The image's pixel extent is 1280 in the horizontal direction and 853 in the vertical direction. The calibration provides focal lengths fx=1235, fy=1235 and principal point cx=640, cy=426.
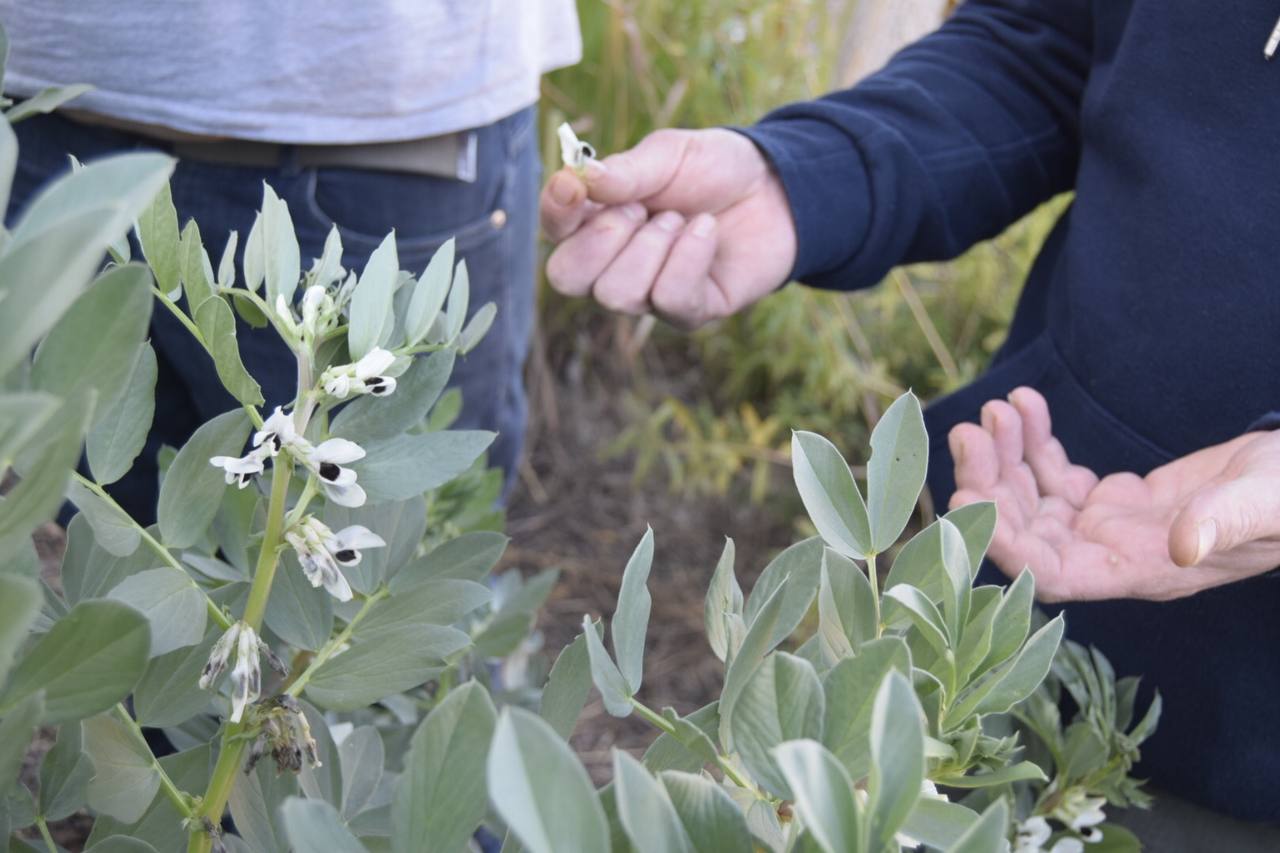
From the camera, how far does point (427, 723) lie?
257mm

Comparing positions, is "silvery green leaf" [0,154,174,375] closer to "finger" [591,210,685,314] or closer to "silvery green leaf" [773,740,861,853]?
"silvery green leaf" [773,740,861,853]

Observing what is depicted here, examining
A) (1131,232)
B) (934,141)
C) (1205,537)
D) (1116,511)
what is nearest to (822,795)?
(1205,537)

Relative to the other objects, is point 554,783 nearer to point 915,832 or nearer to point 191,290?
point 915,832

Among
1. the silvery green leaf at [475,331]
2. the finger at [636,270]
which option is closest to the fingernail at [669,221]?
the finger at [636,270]

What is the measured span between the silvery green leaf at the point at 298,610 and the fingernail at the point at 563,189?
441mm

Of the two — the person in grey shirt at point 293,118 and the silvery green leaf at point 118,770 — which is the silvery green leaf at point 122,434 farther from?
the person in grey shirt at point 293,118

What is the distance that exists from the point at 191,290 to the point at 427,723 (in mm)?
173

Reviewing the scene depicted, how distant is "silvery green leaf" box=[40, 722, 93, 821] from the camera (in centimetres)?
34

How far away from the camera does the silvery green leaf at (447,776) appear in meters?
0.26

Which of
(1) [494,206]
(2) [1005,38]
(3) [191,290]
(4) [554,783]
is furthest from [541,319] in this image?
(4) [554,783]

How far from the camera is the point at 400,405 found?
0.38m

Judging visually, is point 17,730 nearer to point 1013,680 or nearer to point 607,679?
Result: point 607,679

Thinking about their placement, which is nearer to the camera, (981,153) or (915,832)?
(915,832)

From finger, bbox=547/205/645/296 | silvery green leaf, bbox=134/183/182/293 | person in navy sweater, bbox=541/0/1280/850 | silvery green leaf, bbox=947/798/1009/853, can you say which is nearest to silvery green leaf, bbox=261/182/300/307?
silvery green leaf, bbox=134/183/182/293
